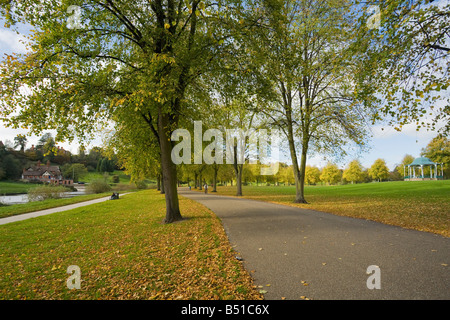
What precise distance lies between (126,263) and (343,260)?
16.3ft

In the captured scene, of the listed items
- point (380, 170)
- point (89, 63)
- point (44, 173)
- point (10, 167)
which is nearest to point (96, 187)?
point (89, 63)

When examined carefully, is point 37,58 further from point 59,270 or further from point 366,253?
point 366,253

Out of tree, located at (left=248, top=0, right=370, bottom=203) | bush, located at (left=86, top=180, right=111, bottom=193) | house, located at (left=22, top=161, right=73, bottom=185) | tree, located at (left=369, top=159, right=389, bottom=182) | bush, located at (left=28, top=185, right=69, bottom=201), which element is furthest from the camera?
tree, located at (left=369, top=159, right=389, bottom=182)

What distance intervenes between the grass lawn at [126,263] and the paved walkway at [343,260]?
0.57 m

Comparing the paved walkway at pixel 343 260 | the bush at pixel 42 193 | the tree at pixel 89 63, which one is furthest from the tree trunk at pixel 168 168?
the bush at pixel 42 193

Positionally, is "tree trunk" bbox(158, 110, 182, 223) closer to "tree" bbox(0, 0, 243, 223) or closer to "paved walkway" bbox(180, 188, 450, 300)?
"tree" bbox(0, 0, 243, 223)

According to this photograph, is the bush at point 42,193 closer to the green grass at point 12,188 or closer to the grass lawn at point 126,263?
the grass lawn at point 126,263

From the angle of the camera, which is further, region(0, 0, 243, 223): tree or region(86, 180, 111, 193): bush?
region(86, 180, 111, 193): bush

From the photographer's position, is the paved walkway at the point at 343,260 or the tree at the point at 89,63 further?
the tree at the point at 89,63

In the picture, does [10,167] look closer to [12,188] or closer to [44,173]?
[44,173]

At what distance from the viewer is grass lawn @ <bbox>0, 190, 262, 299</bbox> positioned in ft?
13.0

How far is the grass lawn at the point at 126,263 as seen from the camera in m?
3.95

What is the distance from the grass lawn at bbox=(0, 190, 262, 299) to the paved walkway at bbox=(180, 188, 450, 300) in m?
0.57

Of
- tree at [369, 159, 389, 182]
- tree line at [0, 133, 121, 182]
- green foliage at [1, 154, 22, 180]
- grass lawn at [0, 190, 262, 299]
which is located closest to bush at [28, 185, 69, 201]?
tree line at [0, 133, 121, 182]
